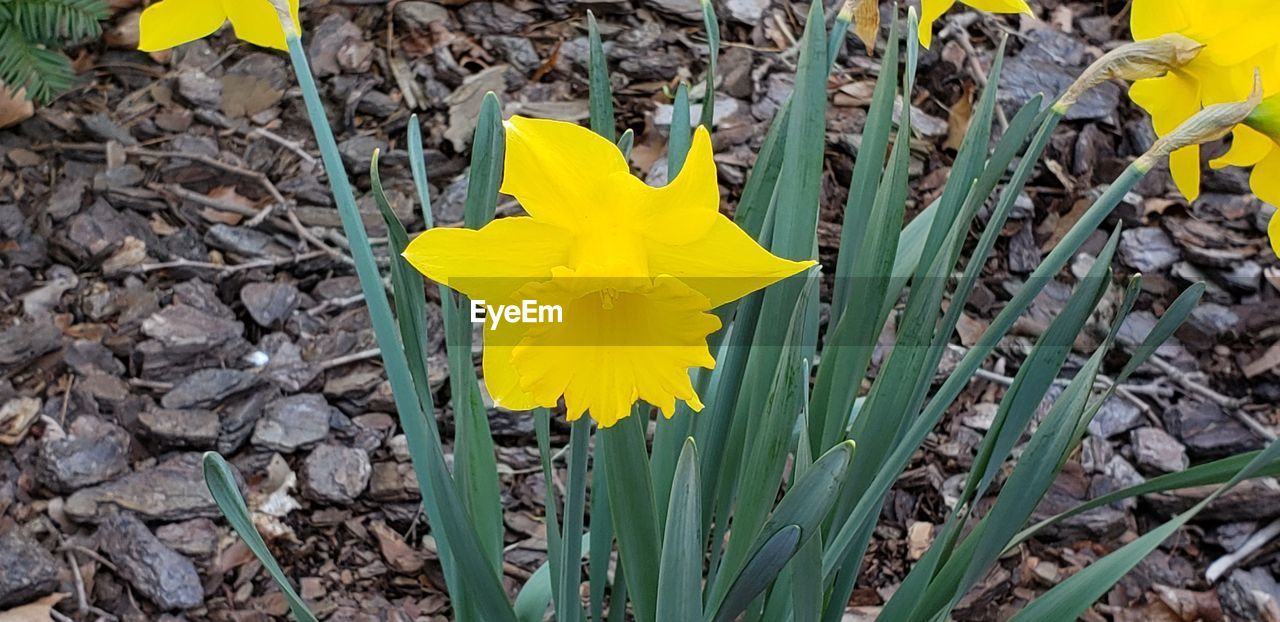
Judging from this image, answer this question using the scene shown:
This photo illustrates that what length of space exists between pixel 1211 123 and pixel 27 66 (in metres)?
1.77

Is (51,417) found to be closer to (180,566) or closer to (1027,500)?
(180,566)

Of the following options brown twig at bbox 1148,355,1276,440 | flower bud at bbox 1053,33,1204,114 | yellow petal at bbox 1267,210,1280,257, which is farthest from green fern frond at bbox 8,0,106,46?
brown twig at bbox 1148,355,1276,440

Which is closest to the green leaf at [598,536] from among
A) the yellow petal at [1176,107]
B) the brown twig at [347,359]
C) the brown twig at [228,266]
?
the yellow petal at [1176,107]

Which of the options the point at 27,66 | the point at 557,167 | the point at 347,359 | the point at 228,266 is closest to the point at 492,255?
the point at 557,167

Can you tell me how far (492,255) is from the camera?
699mm

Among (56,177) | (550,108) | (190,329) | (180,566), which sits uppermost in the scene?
(550,108)

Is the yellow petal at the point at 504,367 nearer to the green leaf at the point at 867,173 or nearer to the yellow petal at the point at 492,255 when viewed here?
the yellow petal at the point at 492,255

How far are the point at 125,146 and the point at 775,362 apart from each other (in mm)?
1559

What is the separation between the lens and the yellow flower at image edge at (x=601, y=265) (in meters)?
0.68

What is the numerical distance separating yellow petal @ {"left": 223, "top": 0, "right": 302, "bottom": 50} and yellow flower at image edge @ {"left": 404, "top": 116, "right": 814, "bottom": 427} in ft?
1.04

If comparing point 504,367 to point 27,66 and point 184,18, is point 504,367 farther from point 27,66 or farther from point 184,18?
point 27,66

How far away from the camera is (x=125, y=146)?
6.75 feet

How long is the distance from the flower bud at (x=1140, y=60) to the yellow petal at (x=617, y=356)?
32 cm

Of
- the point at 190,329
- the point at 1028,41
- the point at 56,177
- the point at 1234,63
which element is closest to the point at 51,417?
the point at 190,329
